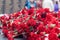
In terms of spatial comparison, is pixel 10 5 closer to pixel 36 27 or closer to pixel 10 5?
pixel 10 5

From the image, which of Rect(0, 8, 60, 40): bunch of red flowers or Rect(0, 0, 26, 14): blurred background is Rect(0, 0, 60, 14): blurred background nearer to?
Rect(0, 0, 26, 14): blurred background

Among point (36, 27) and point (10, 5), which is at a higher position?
point (10, 5)

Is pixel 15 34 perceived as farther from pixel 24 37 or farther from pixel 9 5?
pixel 9 5

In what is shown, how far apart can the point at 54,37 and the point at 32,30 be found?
0.25 metres

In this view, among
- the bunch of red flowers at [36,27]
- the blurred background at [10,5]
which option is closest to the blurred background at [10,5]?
the blurred background at [10,5]

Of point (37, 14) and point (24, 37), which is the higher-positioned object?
point (37, 14)

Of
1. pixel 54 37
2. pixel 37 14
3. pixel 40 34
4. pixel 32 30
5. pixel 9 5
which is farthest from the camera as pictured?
pixel 9 5

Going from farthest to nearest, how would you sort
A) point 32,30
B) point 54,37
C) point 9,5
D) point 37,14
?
point 9,5
point 37,14
point 32,30
point 54,37

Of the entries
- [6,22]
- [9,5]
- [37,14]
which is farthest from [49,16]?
[9,5]

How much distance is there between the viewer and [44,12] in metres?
1.25

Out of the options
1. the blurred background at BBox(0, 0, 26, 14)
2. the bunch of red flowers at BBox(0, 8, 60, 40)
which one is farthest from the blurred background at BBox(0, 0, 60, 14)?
the bunch of red flowers at BBox(0, 8, 60, 40)

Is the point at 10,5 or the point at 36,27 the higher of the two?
the point at 10,5

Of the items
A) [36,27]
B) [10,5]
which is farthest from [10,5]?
[36,27]

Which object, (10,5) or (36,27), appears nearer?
(36,27)
